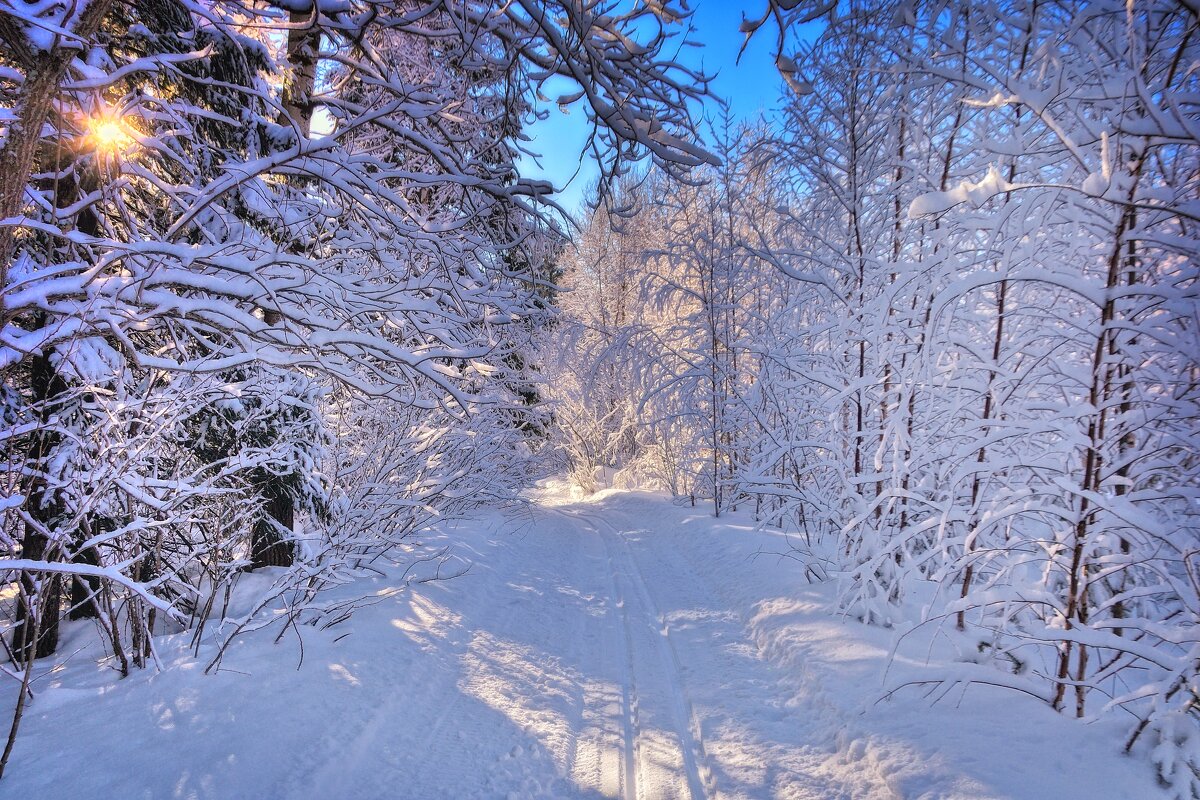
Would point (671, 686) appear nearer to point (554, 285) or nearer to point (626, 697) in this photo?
point (626, 697)

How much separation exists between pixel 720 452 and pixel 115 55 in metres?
11.3

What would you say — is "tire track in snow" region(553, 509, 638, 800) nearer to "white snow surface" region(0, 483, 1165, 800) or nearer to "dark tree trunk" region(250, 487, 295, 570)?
"white snow surface" region(0, 483, 1165, 800)

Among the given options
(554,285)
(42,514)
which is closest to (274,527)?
(42,514)

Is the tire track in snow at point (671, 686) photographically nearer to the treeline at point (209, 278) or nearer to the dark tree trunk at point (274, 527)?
the treeline at point (209, 278)

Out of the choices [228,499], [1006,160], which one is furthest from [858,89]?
[228,499]

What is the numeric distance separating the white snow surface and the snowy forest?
61mm

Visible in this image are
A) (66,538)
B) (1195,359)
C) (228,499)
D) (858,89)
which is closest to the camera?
(1195,359)

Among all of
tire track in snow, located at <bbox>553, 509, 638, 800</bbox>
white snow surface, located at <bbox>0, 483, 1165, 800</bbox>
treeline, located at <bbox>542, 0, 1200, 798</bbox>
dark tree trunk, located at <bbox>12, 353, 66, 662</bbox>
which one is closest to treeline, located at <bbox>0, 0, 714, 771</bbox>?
dark tree trunk, located at <bbox>12, 353, 66, 662</bbox>

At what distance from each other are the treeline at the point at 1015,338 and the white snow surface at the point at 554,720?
415 mm

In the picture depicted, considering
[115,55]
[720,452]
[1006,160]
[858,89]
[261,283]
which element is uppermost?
[858,89]

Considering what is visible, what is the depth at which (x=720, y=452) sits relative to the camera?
1249cm

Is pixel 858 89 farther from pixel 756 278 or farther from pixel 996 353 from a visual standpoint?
pixel 756 278

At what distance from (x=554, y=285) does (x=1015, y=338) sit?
3.89 meters

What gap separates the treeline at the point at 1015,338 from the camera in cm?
266
